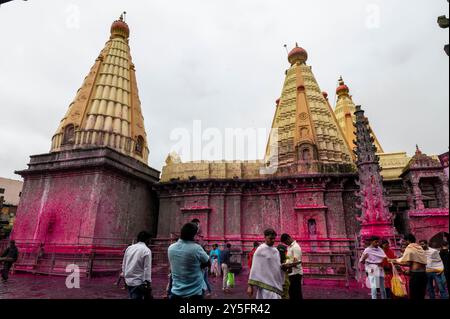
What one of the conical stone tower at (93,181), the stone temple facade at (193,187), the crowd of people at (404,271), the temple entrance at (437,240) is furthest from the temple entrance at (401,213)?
the conical stone tower at (93,181)

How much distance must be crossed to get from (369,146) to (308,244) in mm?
6414

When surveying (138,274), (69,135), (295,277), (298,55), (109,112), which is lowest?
(295,277)

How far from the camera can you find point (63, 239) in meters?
15.0

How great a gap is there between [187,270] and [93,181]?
45.6ft

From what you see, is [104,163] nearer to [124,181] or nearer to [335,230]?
[124,181]

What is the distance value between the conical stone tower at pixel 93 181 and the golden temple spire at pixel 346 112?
64.8ft

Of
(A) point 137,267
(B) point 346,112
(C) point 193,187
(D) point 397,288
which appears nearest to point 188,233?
(A) point 137,267

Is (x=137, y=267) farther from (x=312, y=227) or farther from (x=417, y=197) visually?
(x=417, y=197)

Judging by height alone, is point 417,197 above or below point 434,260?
above

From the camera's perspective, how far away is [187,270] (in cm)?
367

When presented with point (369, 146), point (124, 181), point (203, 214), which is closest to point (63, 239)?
point (124, 181)

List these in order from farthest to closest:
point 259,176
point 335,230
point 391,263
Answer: point 259,176, point 335,230, point 391,263

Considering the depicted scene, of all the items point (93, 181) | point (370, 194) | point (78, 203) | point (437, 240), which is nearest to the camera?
point (370, 194)

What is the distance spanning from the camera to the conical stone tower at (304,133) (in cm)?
1802
